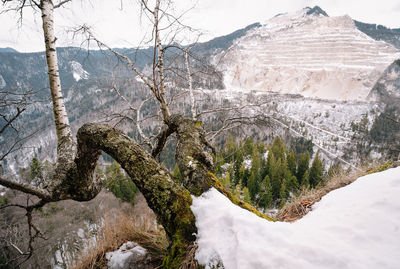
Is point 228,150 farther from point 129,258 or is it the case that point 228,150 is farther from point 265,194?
point 129,258

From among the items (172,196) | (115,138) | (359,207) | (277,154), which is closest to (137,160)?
(115,138)

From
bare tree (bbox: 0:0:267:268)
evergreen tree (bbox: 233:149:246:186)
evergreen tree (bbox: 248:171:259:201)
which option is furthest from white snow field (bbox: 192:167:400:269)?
evergreen tree (bbox: 233:149:246:186)

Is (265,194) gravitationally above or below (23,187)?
below

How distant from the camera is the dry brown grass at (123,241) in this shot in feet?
8.10

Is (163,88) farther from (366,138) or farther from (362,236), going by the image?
(366,138)

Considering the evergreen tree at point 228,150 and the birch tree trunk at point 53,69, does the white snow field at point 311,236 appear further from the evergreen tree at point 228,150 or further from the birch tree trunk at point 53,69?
the birch tree trunk at point 53,69

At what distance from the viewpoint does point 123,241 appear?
2.76 m

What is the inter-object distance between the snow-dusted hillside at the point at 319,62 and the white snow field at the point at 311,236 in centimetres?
14942

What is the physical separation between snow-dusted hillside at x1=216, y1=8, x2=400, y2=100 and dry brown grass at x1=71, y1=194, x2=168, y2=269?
149111 millimetres

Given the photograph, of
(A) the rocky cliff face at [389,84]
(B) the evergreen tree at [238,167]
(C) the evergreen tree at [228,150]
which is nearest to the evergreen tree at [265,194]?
(C) the evergreen tree at [228,150]

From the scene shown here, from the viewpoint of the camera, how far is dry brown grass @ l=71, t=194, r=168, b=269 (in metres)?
2.47

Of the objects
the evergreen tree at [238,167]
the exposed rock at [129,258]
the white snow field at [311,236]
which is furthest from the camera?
the evergreen tree at [238,167]

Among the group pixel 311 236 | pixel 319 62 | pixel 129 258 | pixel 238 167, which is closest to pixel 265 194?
pixel 238 167

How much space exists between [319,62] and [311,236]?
653ft
